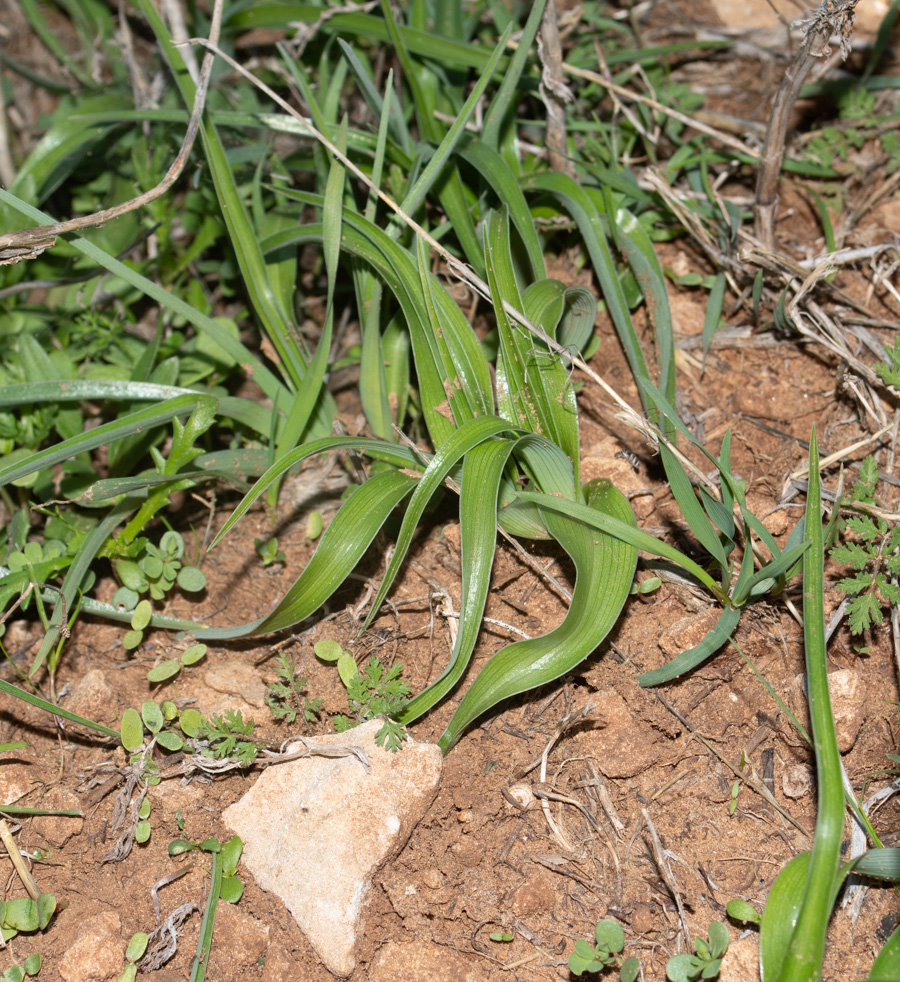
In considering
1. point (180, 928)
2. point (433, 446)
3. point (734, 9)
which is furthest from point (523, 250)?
point (180, 928)

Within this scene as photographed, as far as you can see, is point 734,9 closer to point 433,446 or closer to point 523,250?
point 523,250

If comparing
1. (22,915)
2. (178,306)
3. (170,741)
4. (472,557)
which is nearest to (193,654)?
(170,741)

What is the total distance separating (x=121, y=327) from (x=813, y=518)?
169cm

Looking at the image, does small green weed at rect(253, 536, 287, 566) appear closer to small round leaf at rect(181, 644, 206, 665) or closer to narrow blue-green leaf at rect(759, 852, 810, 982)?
small round leaf at rect(181, 644, 206, 665)

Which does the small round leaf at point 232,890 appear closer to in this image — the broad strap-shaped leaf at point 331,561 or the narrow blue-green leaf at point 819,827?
the broad strap-shaped leaf at point 331,561

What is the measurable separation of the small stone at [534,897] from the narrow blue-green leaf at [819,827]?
1.16ft

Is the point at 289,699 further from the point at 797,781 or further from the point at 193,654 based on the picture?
the point at 797,781

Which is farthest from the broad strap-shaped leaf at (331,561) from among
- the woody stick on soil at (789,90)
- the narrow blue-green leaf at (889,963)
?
the woody stick on soil at (789,90)

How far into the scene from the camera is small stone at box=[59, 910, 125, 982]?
127cm

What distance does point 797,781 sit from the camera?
1334 mm

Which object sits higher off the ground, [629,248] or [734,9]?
[734,9]

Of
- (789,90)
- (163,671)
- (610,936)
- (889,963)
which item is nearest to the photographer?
(889,963)

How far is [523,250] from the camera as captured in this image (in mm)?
1950

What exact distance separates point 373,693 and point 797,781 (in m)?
0.74
